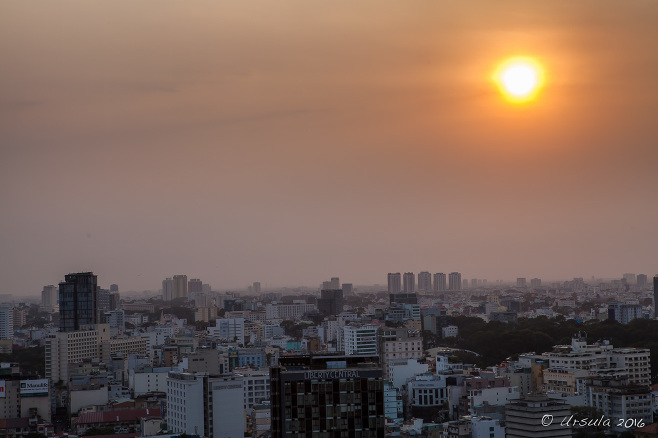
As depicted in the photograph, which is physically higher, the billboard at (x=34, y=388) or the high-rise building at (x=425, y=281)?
the high-rise building at (x=425, y=281)

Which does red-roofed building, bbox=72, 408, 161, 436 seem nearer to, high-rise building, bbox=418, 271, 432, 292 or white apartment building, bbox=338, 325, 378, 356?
white apartment building, bbox=338, 325, 378, 356

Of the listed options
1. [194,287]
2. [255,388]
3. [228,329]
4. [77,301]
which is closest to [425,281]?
[194,287]

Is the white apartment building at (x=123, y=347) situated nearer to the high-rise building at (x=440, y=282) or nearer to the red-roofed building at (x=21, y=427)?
the red-roofed building at (x=21, y=427)

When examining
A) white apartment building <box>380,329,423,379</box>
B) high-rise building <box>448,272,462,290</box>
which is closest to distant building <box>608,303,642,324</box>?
white apartment building <box>380,329,423,379</box>

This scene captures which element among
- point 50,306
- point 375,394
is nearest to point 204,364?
point 375,394

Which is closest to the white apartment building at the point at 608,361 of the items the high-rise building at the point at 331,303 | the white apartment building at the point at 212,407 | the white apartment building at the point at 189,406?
the white apartment building at the point at 212,407

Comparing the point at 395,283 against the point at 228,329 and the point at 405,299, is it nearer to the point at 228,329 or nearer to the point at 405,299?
the point at 405,299

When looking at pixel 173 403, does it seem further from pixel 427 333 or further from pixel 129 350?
pixel 427 333
